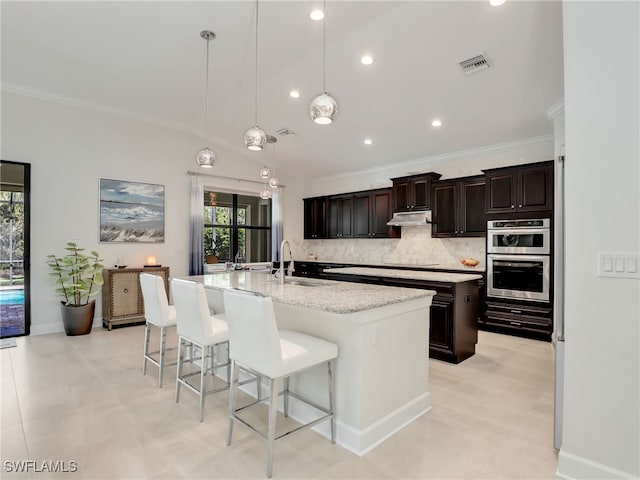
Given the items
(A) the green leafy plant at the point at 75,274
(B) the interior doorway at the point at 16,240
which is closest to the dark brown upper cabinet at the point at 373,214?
(A) the green leafy plant at the point at 75,274

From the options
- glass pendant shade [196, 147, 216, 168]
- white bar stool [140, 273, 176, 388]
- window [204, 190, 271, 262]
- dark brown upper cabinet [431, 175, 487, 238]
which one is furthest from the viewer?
window [204, 190, 271, 262]

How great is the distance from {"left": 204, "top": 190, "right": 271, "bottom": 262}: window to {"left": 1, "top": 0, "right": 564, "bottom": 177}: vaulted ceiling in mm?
1813

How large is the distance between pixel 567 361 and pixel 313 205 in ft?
21.2

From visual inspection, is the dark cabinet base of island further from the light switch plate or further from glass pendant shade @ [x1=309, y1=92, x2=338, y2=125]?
glass pendant shade @ [x1=309, y1=92, x2=338, y2=125]

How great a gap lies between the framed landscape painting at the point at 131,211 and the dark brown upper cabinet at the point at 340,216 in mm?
3292

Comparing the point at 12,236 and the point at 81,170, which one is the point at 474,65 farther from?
the point at 12,236

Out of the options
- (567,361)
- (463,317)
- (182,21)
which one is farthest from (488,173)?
(182,21)

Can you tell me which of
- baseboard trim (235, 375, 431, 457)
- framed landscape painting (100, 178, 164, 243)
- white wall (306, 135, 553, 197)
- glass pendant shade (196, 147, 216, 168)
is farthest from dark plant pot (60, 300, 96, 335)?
white wall (306, 135, 553, 197)

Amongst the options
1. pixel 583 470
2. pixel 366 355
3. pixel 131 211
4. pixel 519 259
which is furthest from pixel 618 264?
pixel 131 211

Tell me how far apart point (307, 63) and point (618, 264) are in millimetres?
3476

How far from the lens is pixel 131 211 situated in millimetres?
5766

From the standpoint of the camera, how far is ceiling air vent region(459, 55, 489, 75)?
11.7 ft

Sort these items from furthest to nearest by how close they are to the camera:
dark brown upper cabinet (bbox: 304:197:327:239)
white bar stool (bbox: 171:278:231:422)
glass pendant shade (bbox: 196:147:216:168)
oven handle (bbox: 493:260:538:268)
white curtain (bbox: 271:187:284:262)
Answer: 1. dark brown upper cabinet (bbox: 304:197:327:239)
2. white curtain (bbox: 271:187:284:262)
3. oven handle (bbox: 493:260:538:268)
4. glass pendant shade (bbox: 196:147:216:168)
5. white bar stool (bbox: 171:278:231:422)

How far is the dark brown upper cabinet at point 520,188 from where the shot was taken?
461 cm
